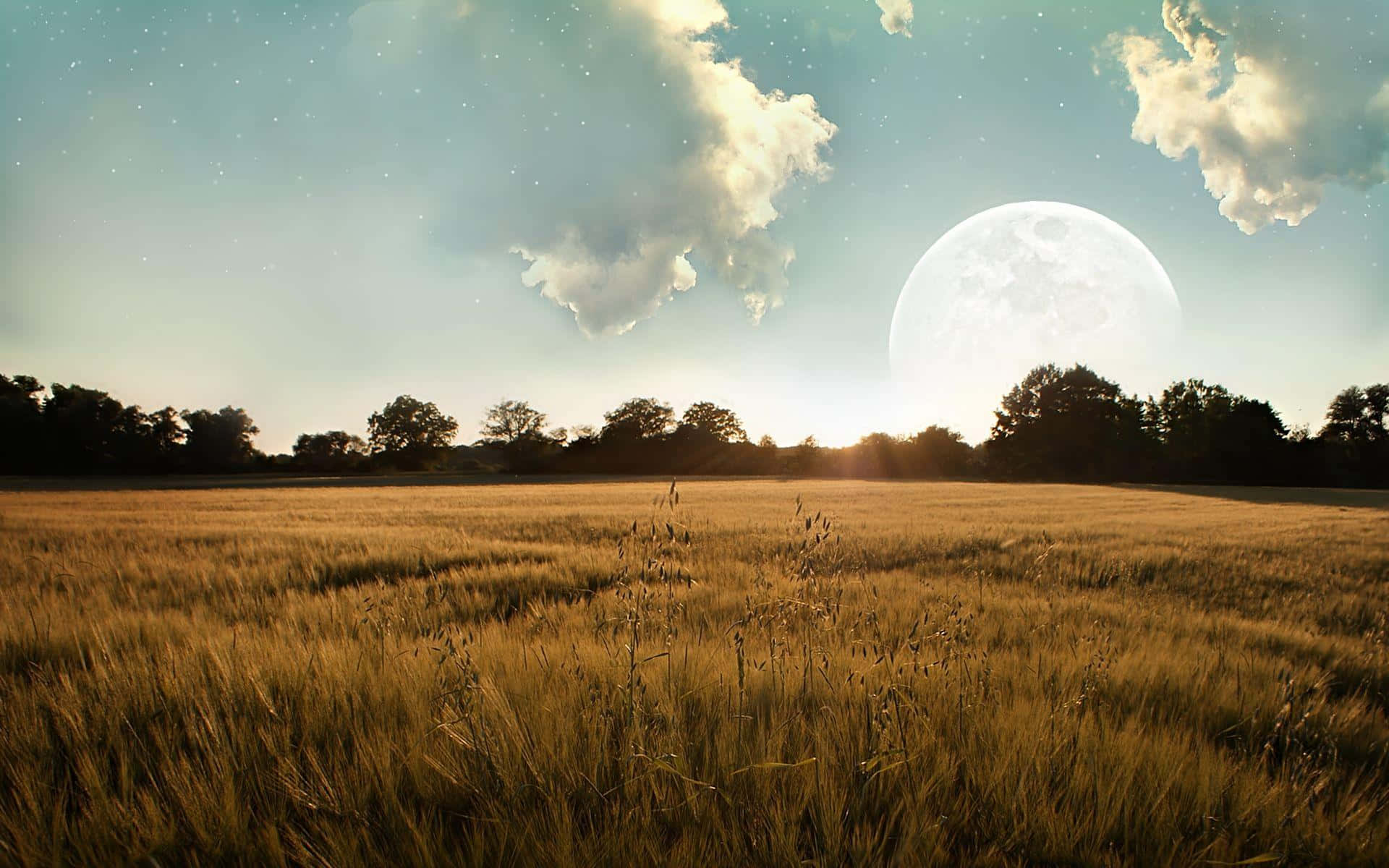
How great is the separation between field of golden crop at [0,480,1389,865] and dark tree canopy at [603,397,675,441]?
72.8m

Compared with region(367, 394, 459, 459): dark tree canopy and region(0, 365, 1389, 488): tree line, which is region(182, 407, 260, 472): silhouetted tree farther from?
region(367, 394, 459, 459): dark tree canopy

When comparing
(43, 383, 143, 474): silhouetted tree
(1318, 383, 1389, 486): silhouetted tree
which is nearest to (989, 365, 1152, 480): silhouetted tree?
(1318, 383, 1389, 486): silhouetted tree

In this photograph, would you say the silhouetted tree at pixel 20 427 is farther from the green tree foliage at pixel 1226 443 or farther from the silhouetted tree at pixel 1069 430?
the green tree foliage at pixel 1226 443

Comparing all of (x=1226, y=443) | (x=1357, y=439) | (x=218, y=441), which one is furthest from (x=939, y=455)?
(x=218, y=441)

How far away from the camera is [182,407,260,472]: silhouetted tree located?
5597 cm

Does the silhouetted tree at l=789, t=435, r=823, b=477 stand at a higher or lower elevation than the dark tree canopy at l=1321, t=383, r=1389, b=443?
lower

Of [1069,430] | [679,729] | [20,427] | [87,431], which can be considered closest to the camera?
[679,729]

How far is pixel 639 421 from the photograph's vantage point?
8062cm

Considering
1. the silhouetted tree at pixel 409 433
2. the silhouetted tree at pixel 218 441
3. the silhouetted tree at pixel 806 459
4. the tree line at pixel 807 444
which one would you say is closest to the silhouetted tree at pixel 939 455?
the tree line at pixel 807 444

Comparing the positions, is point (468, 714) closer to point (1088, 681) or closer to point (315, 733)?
point (315, 733)

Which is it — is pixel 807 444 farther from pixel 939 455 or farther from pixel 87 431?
pixel 87 431

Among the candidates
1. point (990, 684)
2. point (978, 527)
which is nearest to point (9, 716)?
point (990, 684)

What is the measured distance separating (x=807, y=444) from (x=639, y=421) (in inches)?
1035

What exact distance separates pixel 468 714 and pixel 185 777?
2.20 ft
